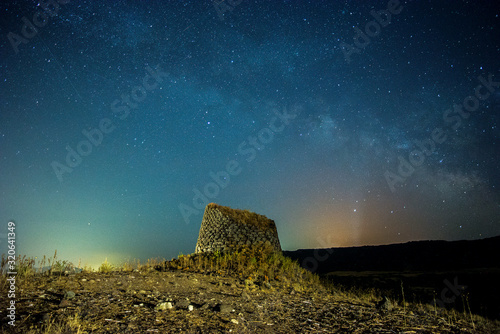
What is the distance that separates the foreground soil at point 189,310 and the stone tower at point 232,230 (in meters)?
8.24

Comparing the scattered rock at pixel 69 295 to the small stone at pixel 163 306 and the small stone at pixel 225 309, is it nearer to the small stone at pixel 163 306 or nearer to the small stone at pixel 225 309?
the small stone at pixel 163 306

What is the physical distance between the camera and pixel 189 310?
179 inches

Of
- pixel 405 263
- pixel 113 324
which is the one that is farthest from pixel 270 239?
pixel 405 263

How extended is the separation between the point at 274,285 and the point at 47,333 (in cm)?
641

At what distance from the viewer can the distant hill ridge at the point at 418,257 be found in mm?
29828

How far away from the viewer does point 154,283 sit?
628 centimetres

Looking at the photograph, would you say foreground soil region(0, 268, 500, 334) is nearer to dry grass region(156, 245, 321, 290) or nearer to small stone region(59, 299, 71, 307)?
small stone region(59, 299, 71, 307)

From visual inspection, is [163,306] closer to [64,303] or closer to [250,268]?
[64,303]

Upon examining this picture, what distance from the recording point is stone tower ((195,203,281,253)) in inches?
607

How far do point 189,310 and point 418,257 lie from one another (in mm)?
39816

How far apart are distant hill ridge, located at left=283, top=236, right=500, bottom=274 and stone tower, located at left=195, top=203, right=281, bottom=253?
14350mm

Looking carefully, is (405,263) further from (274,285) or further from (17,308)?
(17,308)

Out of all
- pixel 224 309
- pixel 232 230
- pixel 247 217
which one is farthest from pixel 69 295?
pixel 247 217

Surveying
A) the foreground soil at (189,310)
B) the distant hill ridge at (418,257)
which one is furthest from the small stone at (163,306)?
the distant hill ridge at (418,257)
